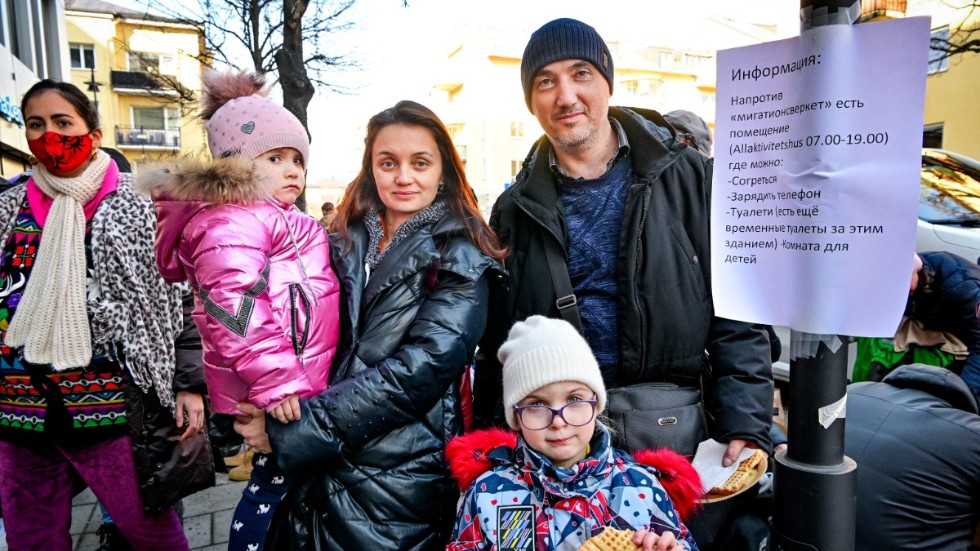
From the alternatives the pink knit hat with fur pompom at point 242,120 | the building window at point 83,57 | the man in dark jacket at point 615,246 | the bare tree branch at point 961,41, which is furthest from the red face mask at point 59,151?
the building window at point 83,57

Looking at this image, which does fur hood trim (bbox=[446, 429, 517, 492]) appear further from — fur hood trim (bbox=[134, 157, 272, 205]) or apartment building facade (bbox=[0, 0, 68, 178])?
apartment building facade (bbox=[0, 0, 68, 178])

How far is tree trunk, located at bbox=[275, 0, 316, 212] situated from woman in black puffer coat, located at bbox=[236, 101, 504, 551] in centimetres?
349

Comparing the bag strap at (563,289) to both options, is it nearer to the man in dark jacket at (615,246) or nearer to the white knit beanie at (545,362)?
the man in dark jacket at (615,246)

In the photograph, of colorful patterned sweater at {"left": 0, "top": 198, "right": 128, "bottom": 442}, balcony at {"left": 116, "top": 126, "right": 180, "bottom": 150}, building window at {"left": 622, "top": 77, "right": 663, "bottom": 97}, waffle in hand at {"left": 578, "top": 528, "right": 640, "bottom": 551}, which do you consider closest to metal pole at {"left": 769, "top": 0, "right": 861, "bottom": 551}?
waffle in hand at {"left": 578, "top": 528, "right": 640, "bottom": 551}

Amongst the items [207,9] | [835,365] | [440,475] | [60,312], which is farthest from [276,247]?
[207,9]

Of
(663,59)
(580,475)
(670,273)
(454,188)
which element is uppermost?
(663,59)

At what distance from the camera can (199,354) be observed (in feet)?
8.95

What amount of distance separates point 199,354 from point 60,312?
552mm

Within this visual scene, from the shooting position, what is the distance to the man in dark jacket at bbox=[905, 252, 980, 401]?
314 cm

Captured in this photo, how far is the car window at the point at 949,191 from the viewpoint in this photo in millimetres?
4930

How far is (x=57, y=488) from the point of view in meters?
2.58

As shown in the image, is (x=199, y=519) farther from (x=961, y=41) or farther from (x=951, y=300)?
(x=961, y=41)

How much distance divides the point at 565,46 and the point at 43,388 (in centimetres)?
248

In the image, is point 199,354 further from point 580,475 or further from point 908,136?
point 908,136
